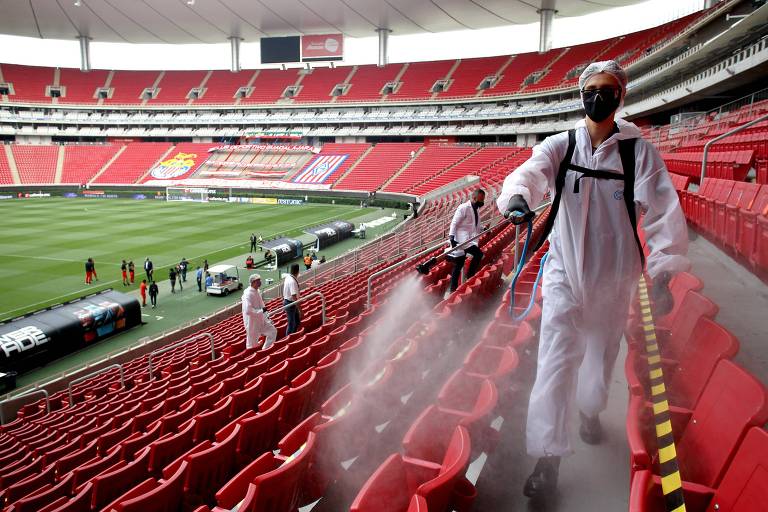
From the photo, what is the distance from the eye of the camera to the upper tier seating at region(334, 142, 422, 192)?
45.9m

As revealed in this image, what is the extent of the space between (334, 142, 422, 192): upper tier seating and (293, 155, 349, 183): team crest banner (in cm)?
225

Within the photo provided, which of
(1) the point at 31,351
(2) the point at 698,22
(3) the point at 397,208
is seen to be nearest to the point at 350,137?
(3) the point at 397,208

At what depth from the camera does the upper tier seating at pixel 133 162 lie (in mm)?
52062

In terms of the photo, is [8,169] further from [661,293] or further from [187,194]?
[661,293]

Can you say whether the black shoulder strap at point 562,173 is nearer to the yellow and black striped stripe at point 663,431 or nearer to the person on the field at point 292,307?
the yellow and black striped stripe at point 663,431

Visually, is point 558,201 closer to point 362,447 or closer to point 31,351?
point 362,447

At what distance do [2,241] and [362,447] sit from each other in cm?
3178

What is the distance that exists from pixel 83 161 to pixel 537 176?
63122 millimetres

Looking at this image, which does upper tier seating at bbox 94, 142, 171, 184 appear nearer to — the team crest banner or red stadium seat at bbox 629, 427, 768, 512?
the team crest banner

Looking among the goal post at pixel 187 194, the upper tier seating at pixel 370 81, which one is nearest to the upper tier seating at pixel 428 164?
the upper tier seating at pixel 370 81

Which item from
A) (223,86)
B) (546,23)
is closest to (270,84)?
(223,86)

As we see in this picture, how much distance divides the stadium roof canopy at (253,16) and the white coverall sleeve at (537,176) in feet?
163

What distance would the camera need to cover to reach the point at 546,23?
49375 millimetres

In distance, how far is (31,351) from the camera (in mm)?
12273
